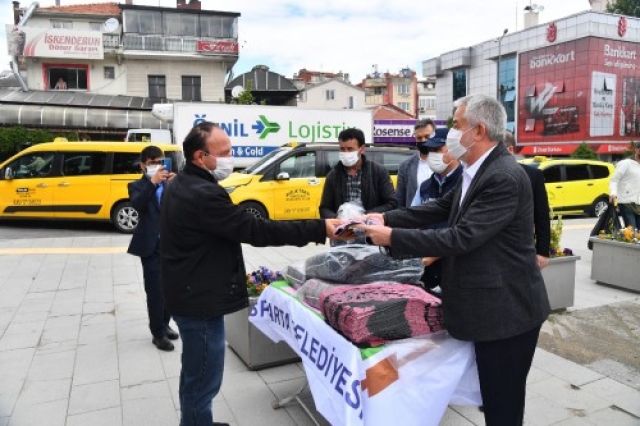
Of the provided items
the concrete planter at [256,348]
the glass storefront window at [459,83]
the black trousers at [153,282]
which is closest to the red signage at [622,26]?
the glass storefront window at [459,83]

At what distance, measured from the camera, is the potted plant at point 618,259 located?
20.6 feet

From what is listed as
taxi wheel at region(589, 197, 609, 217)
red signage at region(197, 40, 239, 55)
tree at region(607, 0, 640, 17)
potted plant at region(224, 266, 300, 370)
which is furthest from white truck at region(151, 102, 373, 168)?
tree at region(607, 0, 640, 17)

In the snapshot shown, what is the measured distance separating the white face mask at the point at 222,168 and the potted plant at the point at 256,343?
1.47 metres

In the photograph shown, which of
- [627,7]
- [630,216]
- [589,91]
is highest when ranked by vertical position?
[627,7]

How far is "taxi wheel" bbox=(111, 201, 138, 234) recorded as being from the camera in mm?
11531

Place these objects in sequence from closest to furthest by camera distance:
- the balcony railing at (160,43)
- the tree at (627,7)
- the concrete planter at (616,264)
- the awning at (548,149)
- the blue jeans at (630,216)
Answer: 1. the concrete planter at (616,264)
2. the blue jeans at (630,216)
3. the balcony railing at (160,43)
4. the awning at (548,149)
5. the tree at (627,7)

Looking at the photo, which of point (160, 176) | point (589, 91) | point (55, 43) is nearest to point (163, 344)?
point (160, 176)

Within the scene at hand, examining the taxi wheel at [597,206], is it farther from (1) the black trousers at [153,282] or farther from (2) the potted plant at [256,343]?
(1) the black trousers at [153,282]

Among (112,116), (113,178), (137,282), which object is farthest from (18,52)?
(137,282)

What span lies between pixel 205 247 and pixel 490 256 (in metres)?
1.35

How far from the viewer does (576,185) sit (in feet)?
44.8

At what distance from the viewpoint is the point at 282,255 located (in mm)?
8781

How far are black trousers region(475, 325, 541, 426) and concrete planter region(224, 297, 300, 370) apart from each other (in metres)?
2.05

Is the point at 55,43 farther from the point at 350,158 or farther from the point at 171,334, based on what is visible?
the point at 350,158
